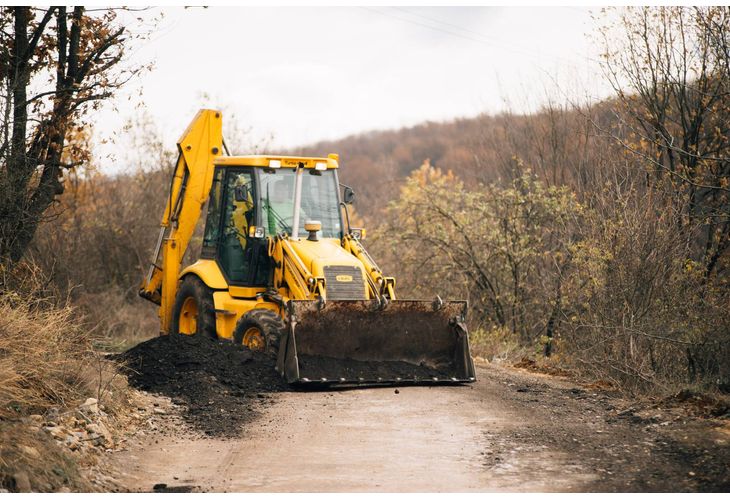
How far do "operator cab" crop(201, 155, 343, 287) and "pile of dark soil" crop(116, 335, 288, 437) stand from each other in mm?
1453

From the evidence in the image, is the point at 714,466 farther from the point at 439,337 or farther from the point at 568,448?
the point at 439,337

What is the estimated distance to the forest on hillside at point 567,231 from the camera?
43.2ft

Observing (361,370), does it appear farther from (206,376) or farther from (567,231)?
(567,231)

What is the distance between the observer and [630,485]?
7.70m

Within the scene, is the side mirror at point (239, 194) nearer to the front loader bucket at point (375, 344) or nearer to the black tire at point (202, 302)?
the black tire at point (202, 302)

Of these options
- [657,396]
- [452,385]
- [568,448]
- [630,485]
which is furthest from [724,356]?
[630,485]

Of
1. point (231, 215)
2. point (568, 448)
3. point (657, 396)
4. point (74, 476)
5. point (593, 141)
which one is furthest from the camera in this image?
point (593, 141)

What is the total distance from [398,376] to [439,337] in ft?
3.06

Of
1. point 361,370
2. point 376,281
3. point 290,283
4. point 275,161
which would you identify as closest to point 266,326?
point 290,283

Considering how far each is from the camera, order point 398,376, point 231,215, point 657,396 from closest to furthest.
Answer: point 657,396 < point 398,376 < point 231,215

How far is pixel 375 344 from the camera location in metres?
12.9

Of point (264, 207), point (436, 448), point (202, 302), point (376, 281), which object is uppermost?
point (264, 207)

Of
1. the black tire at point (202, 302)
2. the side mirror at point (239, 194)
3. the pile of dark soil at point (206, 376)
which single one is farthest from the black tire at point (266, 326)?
the side mirror at point (239, 194)

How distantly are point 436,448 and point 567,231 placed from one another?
28.6 ft
